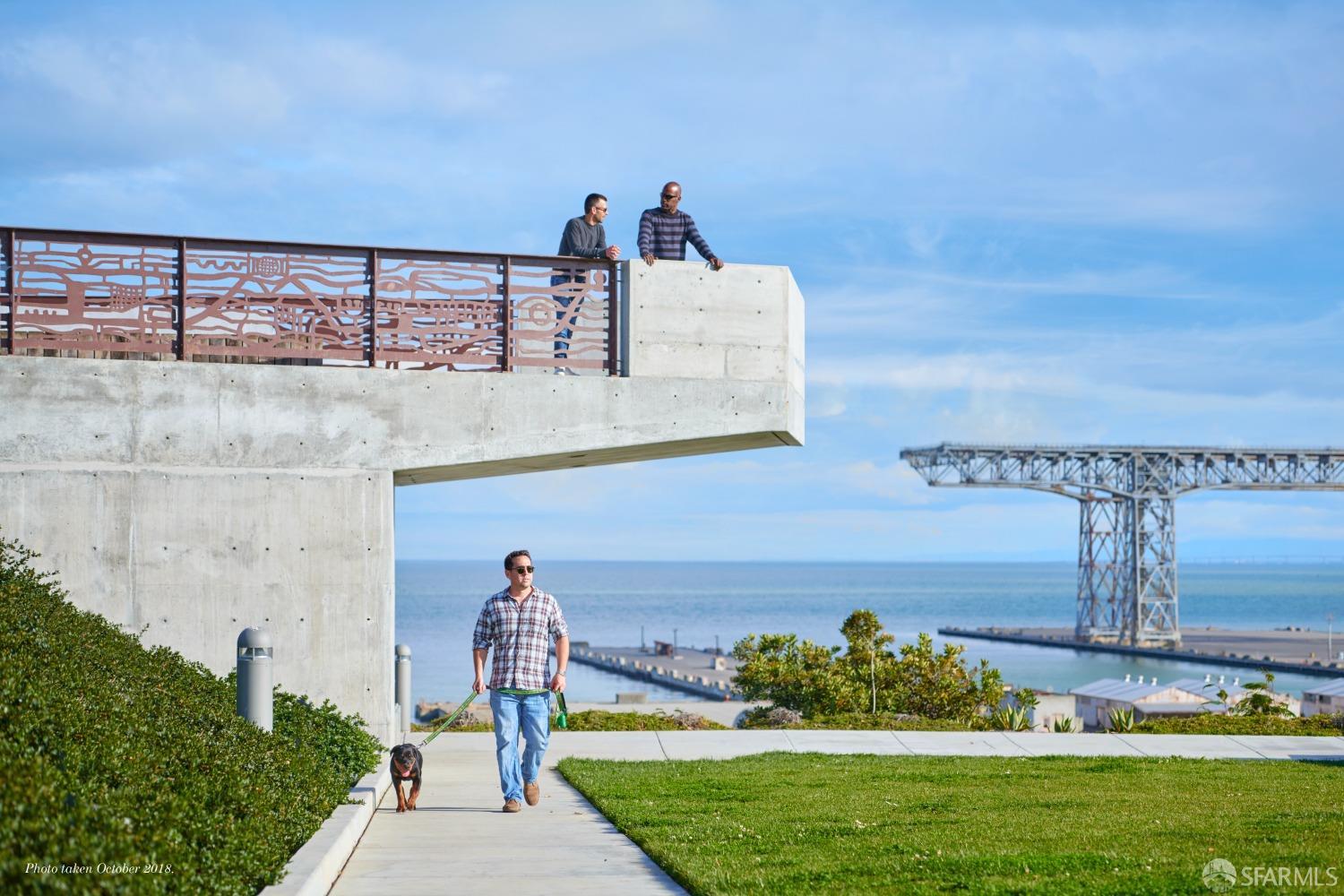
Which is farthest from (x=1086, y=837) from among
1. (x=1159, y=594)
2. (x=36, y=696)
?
(x=1159, y=594)

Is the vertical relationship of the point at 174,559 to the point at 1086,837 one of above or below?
above

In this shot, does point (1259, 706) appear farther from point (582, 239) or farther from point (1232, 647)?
point (1232, 647)

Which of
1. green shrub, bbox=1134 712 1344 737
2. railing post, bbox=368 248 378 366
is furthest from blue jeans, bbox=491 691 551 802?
green shrub, bbox=1134 712 1344 737

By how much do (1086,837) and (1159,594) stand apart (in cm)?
8688

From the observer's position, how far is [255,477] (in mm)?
12742

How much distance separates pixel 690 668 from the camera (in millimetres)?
76938

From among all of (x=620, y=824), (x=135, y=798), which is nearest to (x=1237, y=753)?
(x=620, y=824)

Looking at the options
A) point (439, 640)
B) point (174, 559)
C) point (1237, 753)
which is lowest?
point (439, 640)

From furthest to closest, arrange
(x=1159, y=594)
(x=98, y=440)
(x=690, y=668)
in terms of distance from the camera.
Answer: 1. (x=1159, y=594)
2. (x=690, y=668)
3. (x=98, y=440)

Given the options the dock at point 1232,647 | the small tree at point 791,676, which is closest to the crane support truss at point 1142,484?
the dock at point 1232,647

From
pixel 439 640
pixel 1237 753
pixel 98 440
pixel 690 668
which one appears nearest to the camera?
pixel 98 440

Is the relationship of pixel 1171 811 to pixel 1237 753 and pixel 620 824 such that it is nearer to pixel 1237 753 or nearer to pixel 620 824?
pixel 620 824

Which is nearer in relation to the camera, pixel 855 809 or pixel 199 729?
pixel 199 729

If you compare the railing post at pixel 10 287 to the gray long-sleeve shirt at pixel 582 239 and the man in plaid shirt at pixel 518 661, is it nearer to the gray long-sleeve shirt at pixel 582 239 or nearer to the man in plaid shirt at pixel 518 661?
the gray long-sleeve shirt at pixel 582 239
